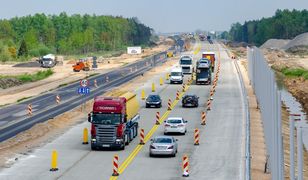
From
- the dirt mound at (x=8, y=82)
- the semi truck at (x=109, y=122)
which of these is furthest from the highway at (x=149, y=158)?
the dirt mound at (x=8, y=82)

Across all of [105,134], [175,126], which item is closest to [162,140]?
[105,134]

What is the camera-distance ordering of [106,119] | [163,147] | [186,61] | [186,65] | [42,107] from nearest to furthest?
[163,147], [106,119], [42,107], [186,65], [186,61]

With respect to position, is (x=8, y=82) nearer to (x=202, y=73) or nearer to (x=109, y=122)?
(x=202, y=73)

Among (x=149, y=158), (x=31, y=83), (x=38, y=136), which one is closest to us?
(x=149, y=158)

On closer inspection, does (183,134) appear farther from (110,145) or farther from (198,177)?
(198,177)

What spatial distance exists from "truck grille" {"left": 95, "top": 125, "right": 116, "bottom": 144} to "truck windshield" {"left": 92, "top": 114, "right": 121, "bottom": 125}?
0.97 ft

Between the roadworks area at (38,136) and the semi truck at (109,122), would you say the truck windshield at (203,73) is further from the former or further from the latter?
the semi truck at (109,122)

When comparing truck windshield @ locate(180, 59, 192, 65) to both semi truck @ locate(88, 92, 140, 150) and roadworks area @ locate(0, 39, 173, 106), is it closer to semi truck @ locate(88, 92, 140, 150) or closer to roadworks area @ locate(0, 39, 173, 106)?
roadworks area @ locate(0, 39, 173, 106)

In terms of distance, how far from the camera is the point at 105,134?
49.9 m

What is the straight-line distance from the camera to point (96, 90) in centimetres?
10675

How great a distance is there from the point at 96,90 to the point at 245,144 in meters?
55.8

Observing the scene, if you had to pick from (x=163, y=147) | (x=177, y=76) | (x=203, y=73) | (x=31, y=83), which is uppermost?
(x=163, y=147)

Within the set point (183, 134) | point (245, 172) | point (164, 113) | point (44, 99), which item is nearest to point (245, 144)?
point (183, 134)

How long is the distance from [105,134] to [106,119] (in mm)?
1087
